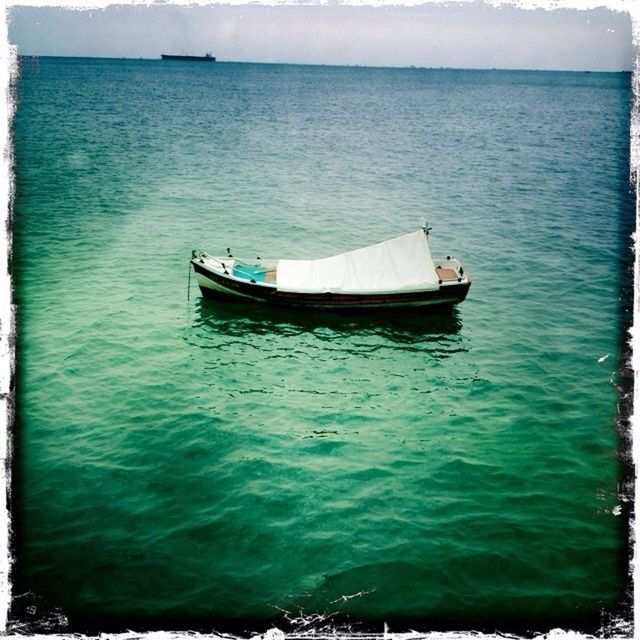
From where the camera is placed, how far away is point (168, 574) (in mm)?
A: 11555

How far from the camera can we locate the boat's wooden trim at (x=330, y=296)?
2397 cm

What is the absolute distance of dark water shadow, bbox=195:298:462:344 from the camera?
2341 cm

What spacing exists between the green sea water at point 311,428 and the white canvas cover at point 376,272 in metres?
1.36

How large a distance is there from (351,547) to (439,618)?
236 centimetres

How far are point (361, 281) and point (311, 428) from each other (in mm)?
8885

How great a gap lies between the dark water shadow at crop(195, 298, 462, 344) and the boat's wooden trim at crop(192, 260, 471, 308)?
414 millimetres

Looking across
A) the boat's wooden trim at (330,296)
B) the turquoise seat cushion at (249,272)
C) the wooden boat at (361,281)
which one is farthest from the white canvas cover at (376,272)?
the turquoise seat cushion at (249,272)

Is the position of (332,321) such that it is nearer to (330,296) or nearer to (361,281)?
(330,296)

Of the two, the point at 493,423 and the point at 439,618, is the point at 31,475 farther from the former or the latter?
the point at 493,423

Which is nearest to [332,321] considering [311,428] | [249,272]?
[249,272]

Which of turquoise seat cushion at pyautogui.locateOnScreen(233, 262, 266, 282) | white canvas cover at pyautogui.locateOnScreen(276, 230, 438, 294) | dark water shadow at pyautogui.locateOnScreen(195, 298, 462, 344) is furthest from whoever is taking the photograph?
turquoise seat cushion at pyautogui.locateOnScreen(233, 262, 266, 282)

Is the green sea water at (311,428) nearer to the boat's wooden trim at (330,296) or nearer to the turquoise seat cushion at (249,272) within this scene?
the boat's wooden trim at (330,296)

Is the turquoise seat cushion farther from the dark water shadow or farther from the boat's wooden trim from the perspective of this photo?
the dark water shadow

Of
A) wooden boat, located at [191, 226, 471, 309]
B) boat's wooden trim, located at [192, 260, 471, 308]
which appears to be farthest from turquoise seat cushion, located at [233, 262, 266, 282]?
boat's wooden trim, located at [192, 260, 471, 308]
